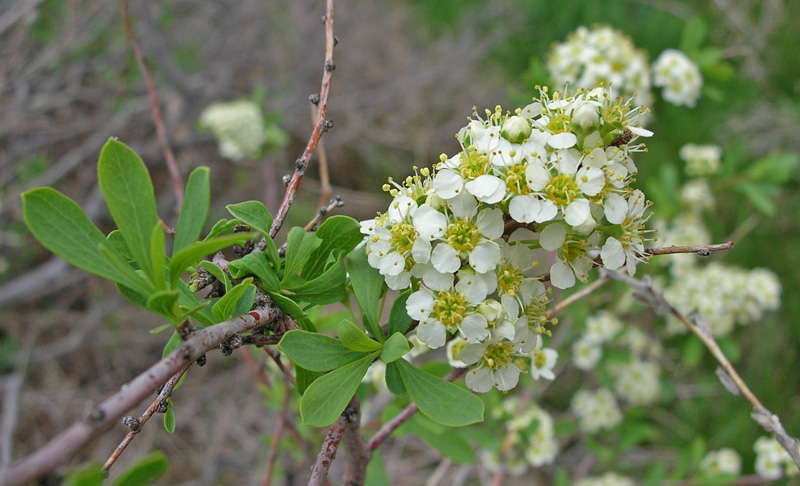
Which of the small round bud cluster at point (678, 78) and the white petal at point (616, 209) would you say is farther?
the small round bud cluster at point (678, 78)

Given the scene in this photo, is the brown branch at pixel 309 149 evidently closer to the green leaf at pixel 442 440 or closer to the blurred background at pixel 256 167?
the green leaf at pixel 442 440

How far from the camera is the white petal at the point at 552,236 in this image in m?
0.94

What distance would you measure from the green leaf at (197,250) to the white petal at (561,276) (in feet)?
1.77

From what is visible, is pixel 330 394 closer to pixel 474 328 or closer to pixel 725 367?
pixel 474 328

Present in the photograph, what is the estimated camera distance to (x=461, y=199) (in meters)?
0.95

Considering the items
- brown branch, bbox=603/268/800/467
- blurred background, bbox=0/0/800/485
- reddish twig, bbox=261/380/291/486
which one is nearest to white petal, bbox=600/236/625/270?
brown branch, bbox=603/268/800/467

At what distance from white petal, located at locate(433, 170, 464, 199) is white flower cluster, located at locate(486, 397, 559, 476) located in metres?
1.58

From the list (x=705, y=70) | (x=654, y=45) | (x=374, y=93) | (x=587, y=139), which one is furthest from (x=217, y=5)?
(x=587, y=139)

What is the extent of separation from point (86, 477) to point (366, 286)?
52 centimetres

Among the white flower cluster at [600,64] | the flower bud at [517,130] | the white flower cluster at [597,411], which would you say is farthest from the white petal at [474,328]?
the white flower cluster at [597,411]

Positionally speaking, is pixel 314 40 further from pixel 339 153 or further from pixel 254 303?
pixel 254 303

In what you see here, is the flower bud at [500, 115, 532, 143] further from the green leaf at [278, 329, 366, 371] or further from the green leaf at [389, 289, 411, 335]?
the green leaf at [278, 329, 366, 371]

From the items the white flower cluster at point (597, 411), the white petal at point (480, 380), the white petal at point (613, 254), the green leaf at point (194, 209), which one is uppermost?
the green leaf at point (194, 209)

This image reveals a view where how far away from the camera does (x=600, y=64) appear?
2.33 meters
